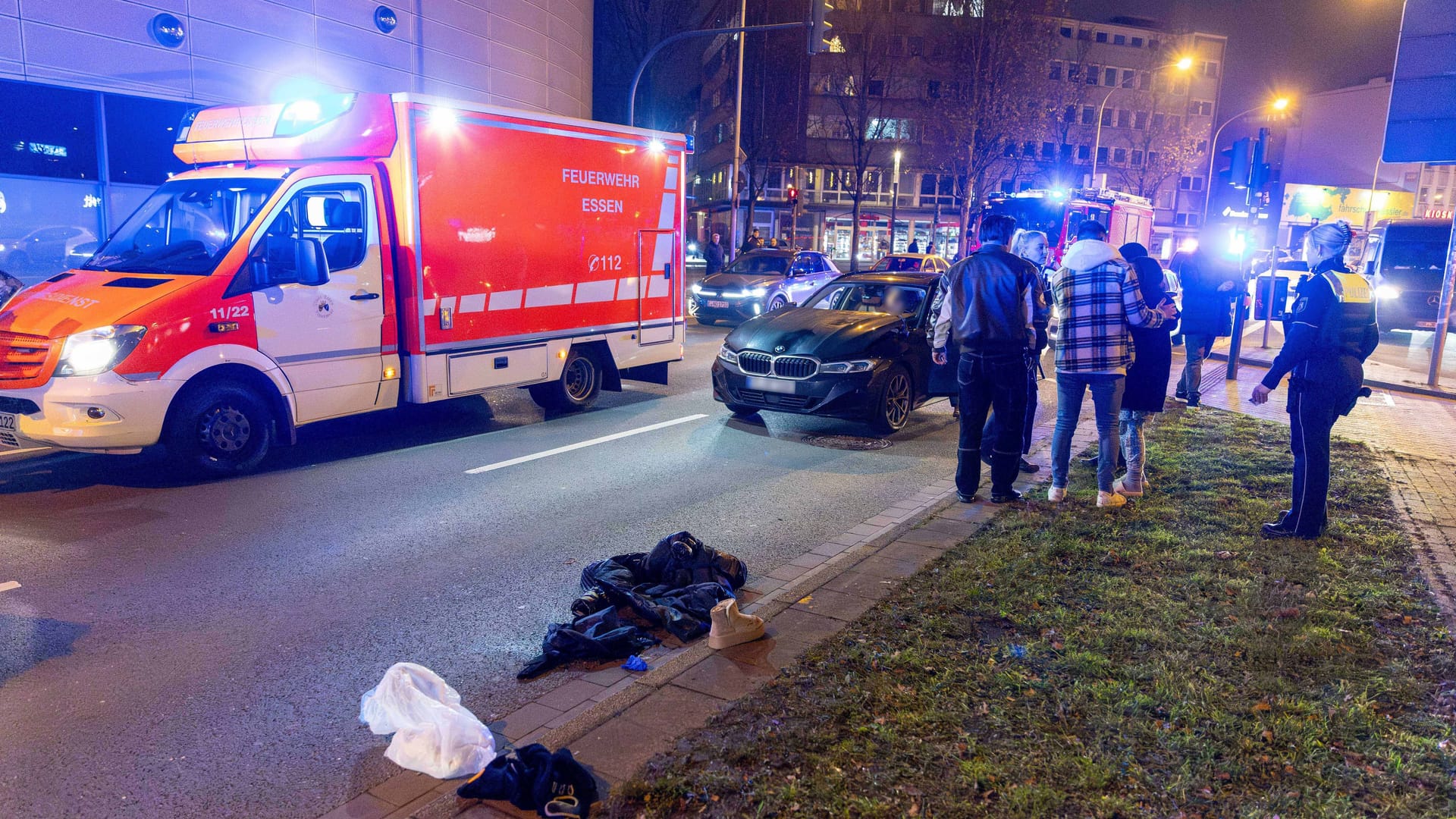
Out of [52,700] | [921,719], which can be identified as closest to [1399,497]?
[921,719]

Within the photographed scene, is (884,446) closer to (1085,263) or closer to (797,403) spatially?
(797,403)

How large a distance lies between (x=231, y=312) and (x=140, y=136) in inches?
412

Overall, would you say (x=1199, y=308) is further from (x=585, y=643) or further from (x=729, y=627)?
(x=585, y=643)

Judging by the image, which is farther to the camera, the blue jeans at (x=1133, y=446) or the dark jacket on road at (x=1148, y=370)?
the blue jeans at (x=1133, y=446)

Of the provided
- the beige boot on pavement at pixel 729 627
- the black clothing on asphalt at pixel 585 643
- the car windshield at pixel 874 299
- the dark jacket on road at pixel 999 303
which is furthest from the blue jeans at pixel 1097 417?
the black clothing on asphalt at pixel 585 643

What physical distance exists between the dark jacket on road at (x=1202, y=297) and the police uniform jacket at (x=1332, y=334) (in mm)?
5515

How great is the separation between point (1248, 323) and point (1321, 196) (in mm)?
19960

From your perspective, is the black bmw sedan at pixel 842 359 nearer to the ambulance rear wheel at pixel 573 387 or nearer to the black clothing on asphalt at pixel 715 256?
the ambulance rear wheel at pixel 573 387

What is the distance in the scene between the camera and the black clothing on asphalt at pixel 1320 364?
5.57 m

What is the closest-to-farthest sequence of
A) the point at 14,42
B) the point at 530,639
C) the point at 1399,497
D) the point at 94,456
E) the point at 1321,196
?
the point at 530,639
the point at 1399,497
the point at 94,456
the point at 14,42
the point at 1321,196

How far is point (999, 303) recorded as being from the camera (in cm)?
641

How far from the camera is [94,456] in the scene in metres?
8.02

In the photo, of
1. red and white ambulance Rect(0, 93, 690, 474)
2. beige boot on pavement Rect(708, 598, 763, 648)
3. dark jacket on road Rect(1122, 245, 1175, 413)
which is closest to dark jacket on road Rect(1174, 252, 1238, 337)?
dark jacket on road Rect(1122, 245, 1175, 413)

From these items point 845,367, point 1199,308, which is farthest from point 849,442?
point 1199,308
